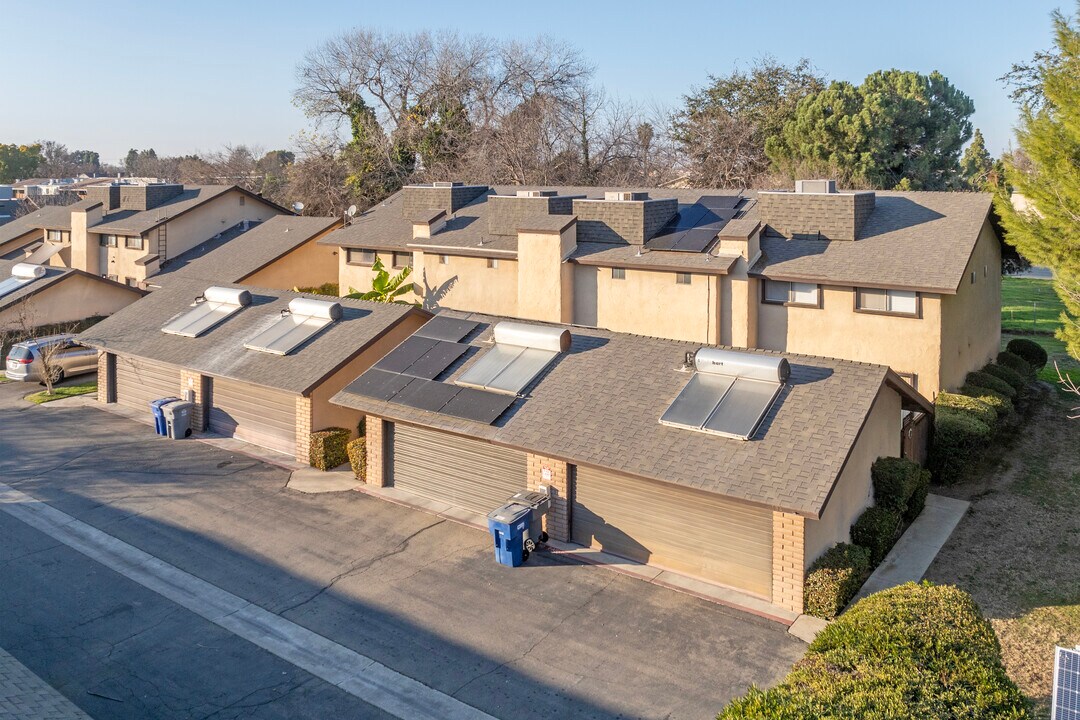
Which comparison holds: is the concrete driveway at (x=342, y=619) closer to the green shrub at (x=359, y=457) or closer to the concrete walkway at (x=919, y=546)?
the green shrub at (x=359, y=457)

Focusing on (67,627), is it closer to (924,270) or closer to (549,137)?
(924,270)

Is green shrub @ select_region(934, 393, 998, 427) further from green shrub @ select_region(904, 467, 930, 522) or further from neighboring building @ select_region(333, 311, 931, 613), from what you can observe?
neighboring building @ select_region(333, 311, 931, 613)

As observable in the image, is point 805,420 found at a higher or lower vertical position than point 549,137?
lower

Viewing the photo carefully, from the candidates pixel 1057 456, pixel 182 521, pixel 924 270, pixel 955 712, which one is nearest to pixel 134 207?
pixel 182 521

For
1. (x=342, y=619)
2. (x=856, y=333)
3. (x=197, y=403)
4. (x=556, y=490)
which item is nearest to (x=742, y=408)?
(x=556, y=490)

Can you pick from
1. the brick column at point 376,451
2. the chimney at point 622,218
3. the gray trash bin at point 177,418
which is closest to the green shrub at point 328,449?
the brick column at point 376,451

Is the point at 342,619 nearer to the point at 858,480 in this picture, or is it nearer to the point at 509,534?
the point at 509,534
